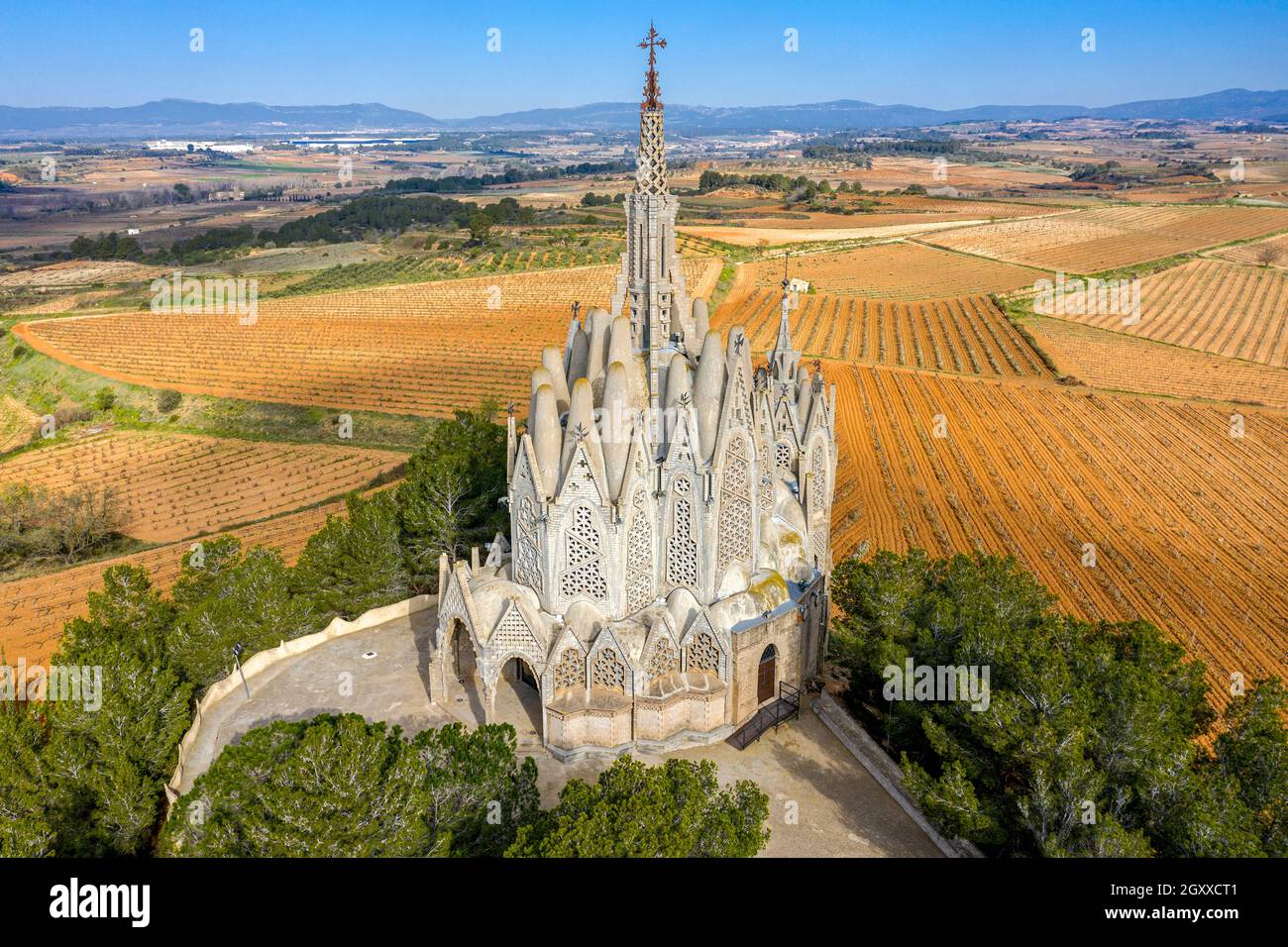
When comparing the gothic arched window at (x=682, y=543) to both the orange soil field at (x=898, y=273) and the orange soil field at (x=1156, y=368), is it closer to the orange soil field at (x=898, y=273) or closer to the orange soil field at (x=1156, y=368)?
the orange soil field at (x=1156, y=368)

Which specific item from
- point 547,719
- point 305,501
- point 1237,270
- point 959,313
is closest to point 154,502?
point 305,501

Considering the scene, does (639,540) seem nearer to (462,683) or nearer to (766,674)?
(766,674)

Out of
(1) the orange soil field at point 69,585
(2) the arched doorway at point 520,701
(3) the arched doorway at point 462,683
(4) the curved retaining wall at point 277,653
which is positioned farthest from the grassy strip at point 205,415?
(2) the arched doorway at point 520,701

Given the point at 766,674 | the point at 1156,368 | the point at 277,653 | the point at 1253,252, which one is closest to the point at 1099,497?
the point at 766,674

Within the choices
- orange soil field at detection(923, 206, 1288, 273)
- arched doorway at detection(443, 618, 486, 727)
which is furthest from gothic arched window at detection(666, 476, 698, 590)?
orange soil field at detection(923, 206, 1288, 273)

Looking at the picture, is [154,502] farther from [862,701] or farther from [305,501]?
[862,701]
